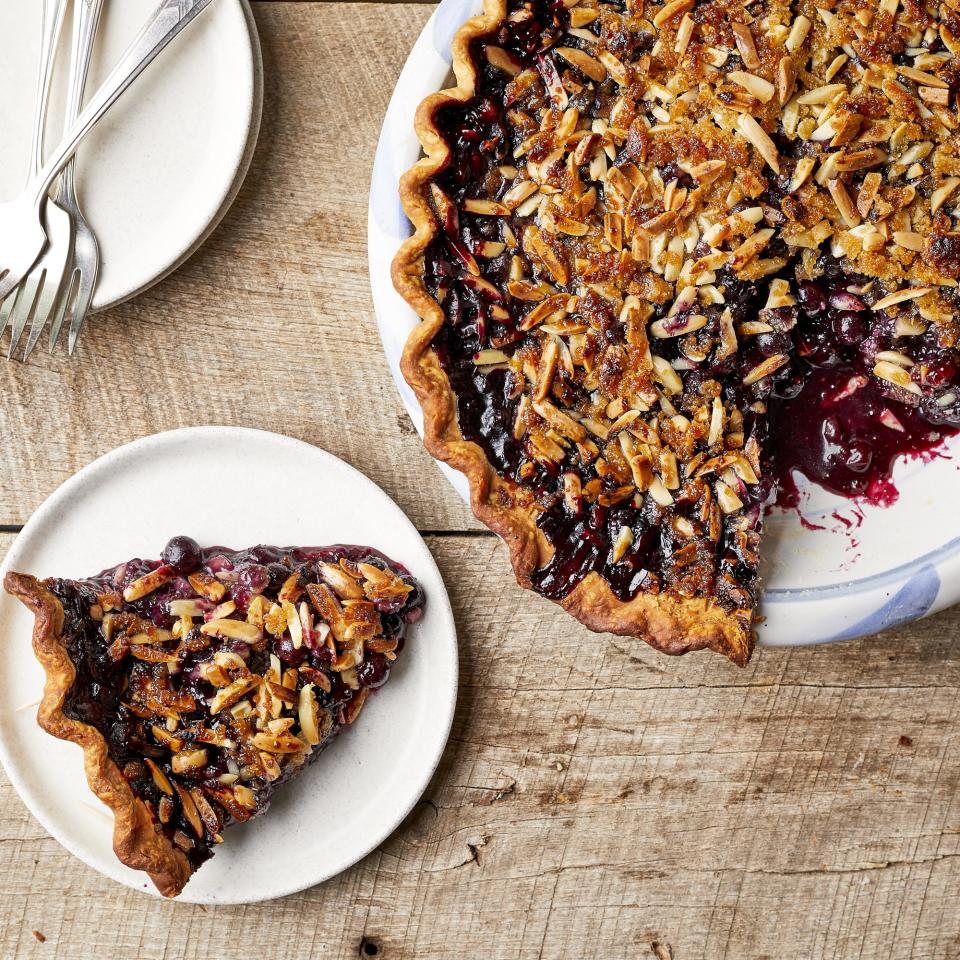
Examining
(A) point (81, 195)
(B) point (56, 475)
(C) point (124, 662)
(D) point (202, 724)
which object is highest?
(A) point (81, 195)

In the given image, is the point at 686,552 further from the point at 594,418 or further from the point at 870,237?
the point at 870,237

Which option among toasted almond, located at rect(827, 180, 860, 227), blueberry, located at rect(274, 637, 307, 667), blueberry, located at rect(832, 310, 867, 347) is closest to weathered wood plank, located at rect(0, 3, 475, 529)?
blueberry, located at rect(274, 637, 307, 667)

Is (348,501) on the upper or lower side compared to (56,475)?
lower

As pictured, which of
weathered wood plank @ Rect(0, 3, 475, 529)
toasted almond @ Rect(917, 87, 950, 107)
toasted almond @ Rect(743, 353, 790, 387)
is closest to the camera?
toasted almond @ Rect(917, 87, 950, 107)

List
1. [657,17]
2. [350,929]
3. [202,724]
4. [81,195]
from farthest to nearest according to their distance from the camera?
[350,929], [81,195], [202,724], [657,17]

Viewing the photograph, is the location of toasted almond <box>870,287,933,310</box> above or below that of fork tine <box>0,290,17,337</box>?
below

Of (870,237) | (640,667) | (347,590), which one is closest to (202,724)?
(347,590)

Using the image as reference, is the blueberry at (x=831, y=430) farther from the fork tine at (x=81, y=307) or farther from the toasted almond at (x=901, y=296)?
the fork tine at (x=81, y=307)

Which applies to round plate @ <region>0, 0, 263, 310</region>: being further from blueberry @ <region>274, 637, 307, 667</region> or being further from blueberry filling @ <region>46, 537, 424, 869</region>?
blueberry @ <region>274, 637, 307, 667</region>

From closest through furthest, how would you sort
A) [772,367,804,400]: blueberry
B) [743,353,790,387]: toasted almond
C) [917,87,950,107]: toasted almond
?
1. [917,87,950,107]: toasted almond
2. [743,353,790,387]: toasted almond
3. [772,367,804,400]: blueberry
